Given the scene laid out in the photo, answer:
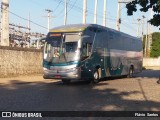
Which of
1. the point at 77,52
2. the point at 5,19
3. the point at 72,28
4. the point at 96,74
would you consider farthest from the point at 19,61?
the point at 77,52

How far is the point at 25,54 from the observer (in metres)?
31.5

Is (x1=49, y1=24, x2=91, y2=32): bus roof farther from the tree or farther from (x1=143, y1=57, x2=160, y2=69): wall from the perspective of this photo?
(x1=143, y1=57, x2=160, y2=69): wall

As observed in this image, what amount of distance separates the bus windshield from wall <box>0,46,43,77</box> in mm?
6481

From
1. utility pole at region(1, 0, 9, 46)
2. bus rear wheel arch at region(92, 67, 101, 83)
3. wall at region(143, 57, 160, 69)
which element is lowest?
wall at region(143, 57, 160, 69)

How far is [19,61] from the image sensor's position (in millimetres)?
30297

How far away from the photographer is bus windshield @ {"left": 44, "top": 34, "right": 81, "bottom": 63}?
71.0ft

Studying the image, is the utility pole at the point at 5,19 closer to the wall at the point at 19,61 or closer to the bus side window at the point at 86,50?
the wall at the point at 19,61

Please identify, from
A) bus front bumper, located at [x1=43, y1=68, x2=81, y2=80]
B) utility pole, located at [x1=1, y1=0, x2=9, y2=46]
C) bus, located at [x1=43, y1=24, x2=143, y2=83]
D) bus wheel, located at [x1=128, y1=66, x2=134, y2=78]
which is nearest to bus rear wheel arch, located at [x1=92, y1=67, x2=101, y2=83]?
bus, located at [x1=43, y1=24, x2=143, y2=83]

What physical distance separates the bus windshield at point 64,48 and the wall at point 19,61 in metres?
6.48

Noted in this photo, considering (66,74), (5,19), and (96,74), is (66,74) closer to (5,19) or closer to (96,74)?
(96,74)

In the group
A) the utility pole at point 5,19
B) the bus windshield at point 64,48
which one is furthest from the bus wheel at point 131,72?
the bus windshield at point 64,48

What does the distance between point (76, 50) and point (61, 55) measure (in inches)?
37.0

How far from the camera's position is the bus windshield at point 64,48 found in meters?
21.6

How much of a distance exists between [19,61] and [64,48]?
31.0ft
